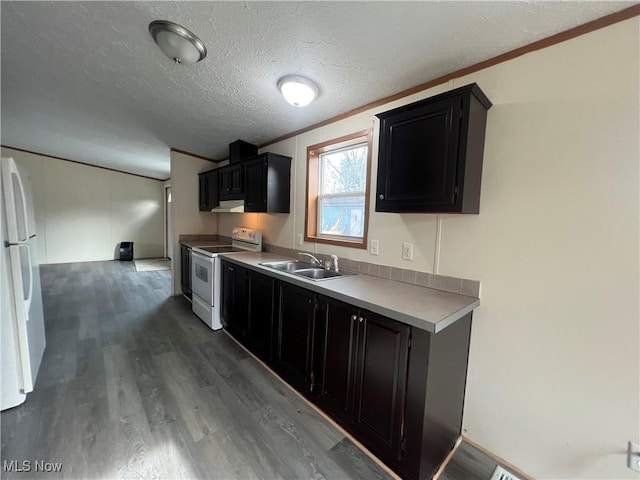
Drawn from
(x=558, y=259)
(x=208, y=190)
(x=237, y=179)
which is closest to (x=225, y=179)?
(x=237, y=179)

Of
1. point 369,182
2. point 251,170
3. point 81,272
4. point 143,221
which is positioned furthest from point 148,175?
point 369,182

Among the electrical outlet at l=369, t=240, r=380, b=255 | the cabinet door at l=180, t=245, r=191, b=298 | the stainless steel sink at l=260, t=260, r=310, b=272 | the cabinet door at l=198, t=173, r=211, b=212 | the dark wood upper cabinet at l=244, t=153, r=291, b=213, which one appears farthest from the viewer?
the cabinet door at l=198, t=173, r=211, b=212

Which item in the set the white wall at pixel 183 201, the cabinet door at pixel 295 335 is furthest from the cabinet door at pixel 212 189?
the cabinet door at pixel 295 335

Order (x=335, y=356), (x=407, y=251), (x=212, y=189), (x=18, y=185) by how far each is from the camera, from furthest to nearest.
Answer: (x=212, y=189), (x=407, y=251), (x=18, y=185), (x=335, y=356)

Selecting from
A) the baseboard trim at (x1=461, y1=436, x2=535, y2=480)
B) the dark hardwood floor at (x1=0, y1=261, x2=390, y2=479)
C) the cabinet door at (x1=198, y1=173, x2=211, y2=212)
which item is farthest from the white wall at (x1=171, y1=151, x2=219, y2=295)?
the baseboard trim at (x1=461, y1=436, x2=535, y2=480)

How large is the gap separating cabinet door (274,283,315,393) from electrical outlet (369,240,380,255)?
0.68 m

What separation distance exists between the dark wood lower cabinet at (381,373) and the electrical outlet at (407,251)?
546 mm

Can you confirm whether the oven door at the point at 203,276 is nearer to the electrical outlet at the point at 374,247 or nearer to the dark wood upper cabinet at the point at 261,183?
the dark wood upper cabinet at the point at 261,183

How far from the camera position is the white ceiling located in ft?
4.17

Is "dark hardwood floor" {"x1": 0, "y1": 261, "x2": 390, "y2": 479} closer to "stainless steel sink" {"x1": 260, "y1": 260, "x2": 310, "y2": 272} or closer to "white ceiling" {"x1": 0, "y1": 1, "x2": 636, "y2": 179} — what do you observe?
"stainless steel sink" {"x1": 260, "y1": 260, "x2": 310, "y2": 272}

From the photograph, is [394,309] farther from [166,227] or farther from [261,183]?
[166,227]

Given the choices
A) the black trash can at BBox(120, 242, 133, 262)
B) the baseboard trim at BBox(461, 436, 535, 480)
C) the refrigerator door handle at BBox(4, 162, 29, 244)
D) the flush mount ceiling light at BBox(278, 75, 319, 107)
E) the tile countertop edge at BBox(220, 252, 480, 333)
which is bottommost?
the baseboard trim at BBox(461, 436, 535, 480)

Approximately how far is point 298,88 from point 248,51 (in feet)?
1.36

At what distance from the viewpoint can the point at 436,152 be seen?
1.50 meters
